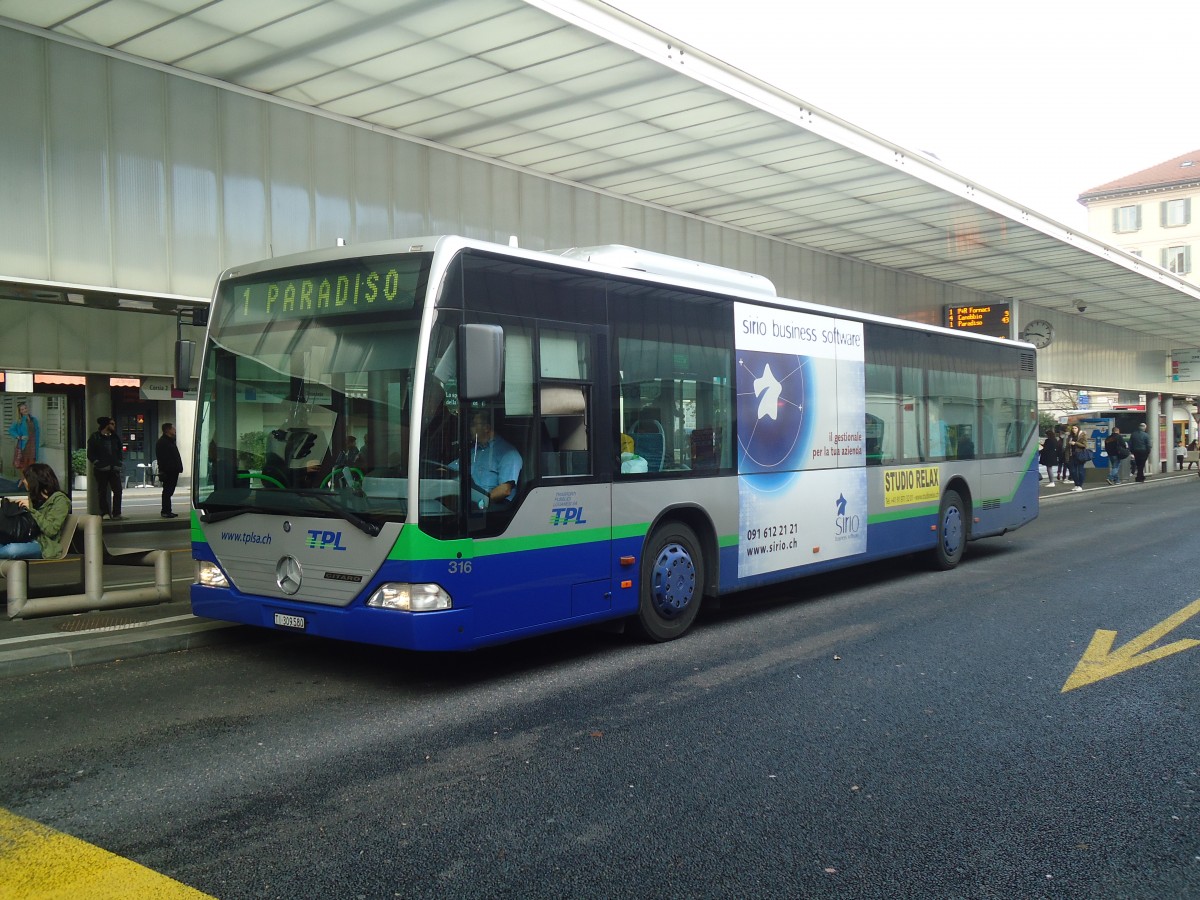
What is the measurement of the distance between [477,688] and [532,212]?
1026 centimetres

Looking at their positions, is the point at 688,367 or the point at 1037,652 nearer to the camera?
the point at 1037,652

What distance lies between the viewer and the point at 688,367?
8.43 m

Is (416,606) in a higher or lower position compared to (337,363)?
lower

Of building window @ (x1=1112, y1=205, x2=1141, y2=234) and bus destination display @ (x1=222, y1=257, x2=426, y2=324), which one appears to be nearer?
bus destination display @ (x1=222, y1=257, x2=426, y2=324)

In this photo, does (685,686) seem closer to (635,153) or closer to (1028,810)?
(1028,810)

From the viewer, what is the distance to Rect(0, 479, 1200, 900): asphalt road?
152 inches

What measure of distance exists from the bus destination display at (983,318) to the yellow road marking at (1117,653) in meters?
17.1

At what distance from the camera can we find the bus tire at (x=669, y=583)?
792 cm

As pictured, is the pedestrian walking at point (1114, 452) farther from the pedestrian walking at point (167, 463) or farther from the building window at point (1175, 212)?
the building window at point (1175, 212)

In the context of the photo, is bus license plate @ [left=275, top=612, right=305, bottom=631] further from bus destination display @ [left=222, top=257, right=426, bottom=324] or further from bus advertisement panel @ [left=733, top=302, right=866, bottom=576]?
bus advertisement panel @ [left=733, top=302, right=866, bottom=576]

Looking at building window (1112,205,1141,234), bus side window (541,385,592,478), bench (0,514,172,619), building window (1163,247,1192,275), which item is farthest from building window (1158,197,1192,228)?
bench (0,514,172,619)

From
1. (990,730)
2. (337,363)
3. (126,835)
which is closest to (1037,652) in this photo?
(990,730)

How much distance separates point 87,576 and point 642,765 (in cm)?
612

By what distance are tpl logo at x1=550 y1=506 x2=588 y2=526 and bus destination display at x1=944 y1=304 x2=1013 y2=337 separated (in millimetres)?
19996
